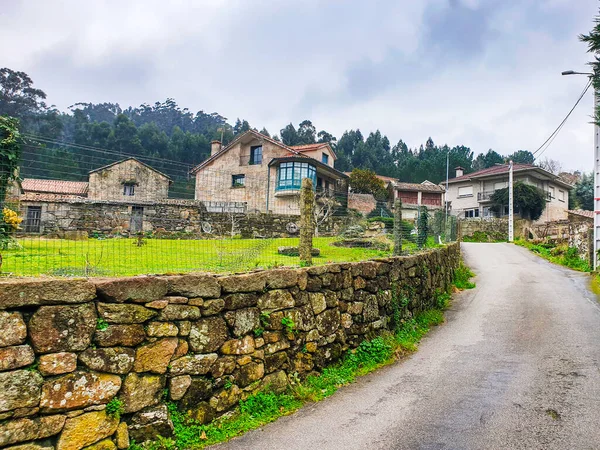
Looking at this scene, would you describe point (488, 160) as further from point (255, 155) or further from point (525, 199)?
point (255, 155)

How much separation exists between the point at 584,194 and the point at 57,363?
53.6 metres

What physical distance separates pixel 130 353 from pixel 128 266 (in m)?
2.39

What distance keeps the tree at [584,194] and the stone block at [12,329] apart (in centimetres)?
5286

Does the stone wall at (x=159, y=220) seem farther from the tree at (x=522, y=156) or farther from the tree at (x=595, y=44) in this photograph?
the tree at (x=522, y=156)

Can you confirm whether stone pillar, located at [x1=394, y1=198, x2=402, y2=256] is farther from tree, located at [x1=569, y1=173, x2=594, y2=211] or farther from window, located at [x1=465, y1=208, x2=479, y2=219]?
tree, located at [x1=569, y1=173, x2=594, y2=211]

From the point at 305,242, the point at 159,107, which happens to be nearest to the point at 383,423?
the point at 305,242

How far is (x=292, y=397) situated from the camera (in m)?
4.72

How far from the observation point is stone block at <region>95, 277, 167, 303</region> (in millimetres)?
3324

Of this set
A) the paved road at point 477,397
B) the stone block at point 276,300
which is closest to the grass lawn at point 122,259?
the stone block at point 276,300

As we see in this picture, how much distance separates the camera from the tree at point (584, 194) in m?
43.6

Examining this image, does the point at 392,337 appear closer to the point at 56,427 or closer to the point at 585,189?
the point at 56,427

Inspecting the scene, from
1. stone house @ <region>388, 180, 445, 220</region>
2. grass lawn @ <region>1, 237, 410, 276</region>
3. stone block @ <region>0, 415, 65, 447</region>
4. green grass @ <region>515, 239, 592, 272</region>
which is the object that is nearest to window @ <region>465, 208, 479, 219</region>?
stone house @ <region>388, 180, 445, 220</region>

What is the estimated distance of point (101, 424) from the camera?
3203mm

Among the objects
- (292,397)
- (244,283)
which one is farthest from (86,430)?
(292,397)
